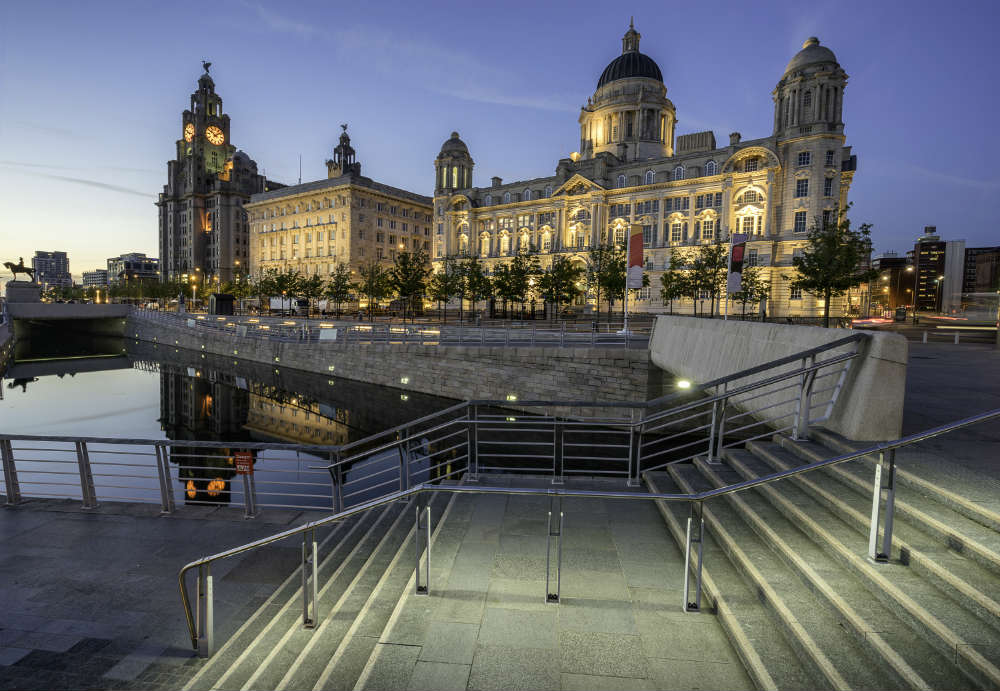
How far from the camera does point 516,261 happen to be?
63.9 m

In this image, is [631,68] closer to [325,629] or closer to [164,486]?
[164,486]

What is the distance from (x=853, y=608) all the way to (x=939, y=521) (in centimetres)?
145

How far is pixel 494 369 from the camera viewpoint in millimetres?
25109

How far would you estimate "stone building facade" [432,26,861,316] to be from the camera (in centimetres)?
6175

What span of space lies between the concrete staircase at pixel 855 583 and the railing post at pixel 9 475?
34.6ft

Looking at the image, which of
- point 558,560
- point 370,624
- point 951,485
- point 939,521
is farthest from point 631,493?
point 951,485

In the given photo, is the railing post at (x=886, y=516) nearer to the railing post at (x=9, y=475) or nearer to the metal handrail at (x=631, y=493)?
the metal handrail at (x=631, y=493)

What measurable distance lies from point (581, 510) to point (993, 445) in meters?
5.62

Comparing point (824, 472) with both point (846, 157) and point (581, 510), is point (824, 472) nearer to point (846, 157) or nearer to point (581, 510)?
point (581, 510)

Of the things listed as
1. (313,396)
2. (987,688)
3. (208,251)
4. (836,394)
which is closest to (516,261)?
(313,396)

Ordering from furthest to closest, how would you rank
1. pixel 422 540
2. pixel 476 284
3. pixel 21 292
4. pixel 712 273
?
1. pixel 476 284
2. pixel 21 292
3. pixel 712 273
4. pixel 422 540

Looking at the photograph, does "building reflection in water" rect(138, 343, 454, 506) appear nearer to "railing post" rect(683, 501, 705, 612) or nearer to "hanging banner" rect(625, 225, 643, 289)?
Answer: "hanging banner" rect(625, 225, 643, 289)

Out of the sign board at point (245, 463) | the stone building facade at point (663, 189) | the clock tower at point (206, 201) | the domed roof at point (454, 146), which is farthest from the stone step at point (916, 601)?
the clock tower at point (206, 201)

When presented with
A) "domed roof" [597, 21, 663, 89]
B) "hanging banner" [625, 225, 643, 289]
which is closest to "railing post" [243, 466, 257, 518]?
"hanging banner" [625, 225, 643, 289]
